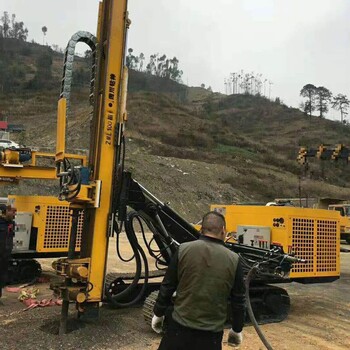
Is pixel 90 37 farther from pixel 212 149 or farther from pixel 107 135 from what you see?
pixel 212 149

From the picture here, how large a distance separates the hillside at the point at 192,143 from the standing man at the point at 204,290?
80.8 feet

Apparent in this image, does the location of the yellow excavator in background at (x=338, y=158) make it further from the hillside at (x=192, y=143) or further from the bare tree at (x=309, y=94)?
the bare tree at (x=309, y=94)

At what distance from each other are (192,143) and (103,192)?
48.8 meters

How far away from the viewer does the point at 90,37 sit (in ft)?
19.8

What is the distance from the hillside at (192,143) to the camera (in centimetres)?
3372

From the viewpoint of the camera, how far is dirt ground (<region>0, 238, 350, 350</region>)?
17.4ft

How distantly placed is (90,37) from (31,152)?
3509 millimetres

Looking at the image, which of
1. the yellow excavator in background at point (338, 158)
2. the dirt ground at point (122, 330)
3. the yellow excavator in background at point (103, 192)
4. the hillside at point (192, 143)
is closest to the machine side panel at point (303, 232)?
the dirt ground at point (122, 330)

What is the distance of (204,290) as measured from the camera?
10.5 ft

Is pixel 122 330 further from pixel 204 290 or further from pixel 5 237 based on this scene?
pixel 204 290

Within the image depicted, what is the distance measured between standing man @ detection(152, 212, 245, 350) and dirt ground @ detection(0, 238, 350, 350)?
2303mm

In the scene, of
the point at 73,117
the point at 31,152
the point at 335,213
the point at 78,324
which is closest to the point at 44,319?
the point at 78,324

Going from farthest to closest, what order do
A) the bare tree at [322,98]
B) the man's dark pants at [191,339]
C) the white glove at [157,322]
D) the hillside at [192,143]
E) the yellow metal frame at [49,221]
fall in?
the bare tree at [322,98], the hillside at [192,143], the yellow metal frame at [49,221], the white glove at [157,322], the man's dark pants at [191,339]

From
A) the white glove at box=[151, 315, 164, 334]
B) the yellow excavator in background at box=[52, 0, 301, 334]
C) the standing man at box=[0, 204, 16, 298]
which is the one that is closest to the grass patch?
the standing man at box=[0, 204, 16, 298]
